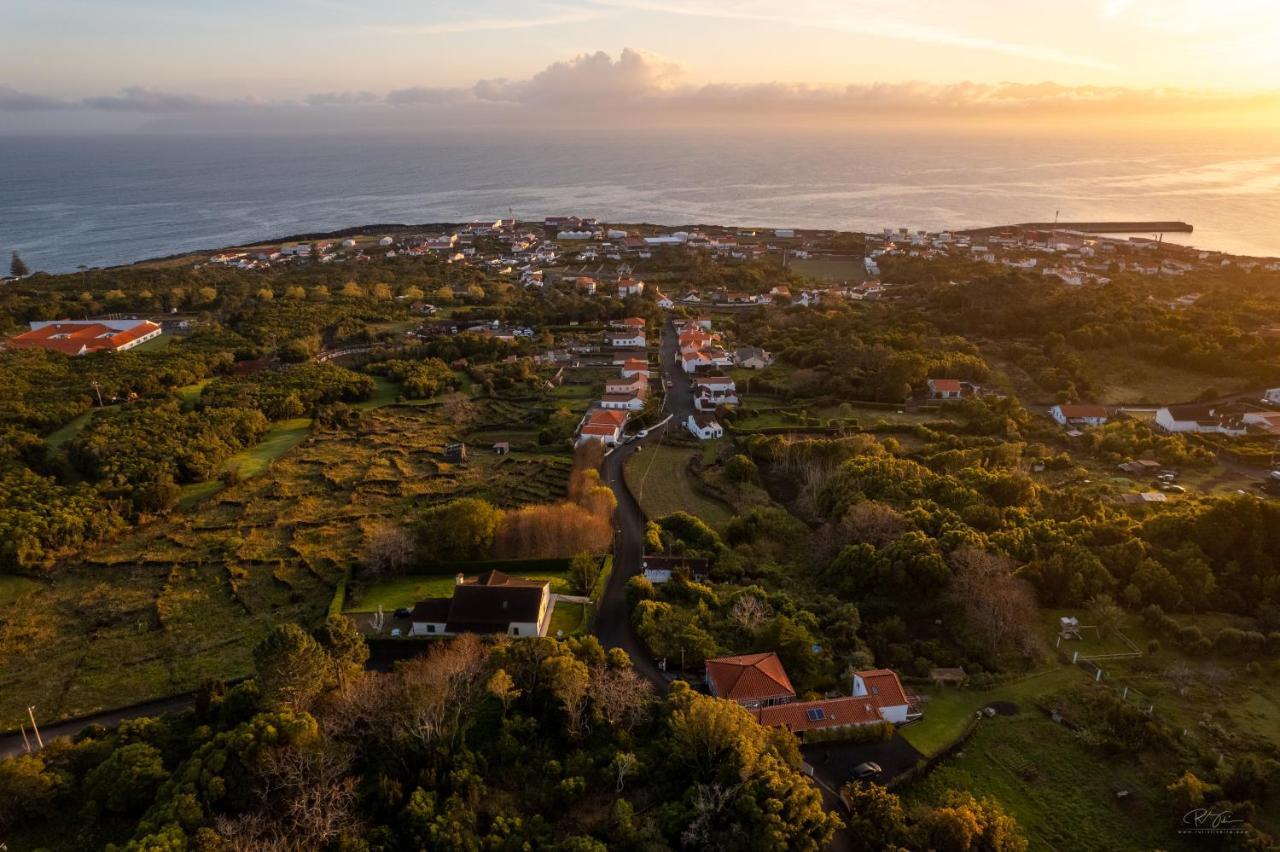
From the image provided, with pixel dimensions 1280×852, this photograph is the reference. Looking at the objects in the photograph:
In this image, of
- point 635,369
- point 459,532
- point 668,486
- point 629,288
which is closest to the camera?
point 459,532

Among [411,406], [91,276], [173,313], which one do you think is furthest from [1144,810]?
[91,276]

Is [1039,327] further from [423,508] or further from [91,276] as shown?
[91,276]

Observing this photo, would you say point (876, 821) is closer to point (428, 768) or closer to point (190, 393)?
point (428, 768)

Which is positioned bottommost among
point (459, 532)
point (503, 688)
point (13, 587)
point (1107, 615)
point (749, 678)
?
point (13, 587)

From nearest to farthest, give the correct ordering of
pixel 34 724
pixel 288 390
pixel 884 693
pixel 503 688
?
pixel 503 688 → pixel 34 724 → pixel 884 693 → pixel 288 390

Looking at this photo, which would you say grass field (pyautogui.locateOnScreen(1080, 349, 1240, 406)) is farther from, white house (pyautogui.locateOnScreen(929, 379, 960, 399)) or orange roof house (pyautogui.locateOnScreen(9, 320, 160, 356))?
orange roof house (pyautogui.locateOnScreen(9, 320, 160, 356))

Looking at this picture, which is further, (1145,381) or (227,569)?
(1145,381)
